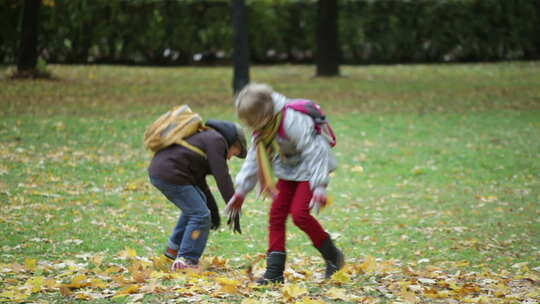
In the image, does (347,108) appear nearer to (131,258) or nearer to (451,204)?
(451,204)

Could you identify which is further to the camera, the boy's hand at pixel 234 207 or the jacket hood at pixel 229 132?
the jacket hood at pixel 229 132

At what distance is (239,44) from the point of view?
16.7 meters

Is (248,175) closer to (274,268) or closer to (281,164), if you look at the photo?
(281,164)

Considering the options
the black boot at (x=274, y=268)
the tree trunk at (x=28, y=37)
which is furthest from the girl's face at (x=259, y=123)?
the tree trunk at (x=28, y=37)

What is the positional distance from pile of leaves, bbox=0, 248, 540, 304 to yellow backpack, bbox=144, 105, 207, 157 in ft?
3.10

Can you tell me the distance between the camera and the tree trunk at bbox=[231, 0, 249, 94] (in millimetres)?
16484

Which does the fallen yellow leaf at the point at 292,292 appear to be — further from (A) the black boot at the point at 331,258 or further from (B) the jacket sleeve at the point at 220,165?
(B) the jacket sleeve at the point at 220,165

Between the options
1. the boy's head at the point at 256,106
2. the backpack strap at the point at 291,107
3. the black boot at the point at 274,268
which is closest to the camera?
the boy's head at the point at 256,106

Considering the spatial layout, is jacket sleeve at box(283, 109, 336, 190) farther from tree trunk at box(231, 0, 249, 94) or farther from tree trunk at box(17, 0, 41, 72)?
tree trunk at box(17, 0, 41, 72)

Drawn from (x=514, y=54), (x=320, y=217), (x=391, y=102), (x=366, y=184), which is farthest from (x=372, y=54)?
(x=320, y=217)

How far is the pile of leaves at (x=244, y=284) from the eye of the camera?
4641 mm

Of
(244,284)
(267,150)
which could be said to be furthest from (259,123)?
(244,284)

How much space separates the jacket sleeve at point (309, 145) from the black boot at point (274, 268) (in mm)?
576

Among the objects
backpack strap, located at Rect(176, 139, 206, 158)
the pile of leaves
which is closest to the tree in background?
the pile of leaves
